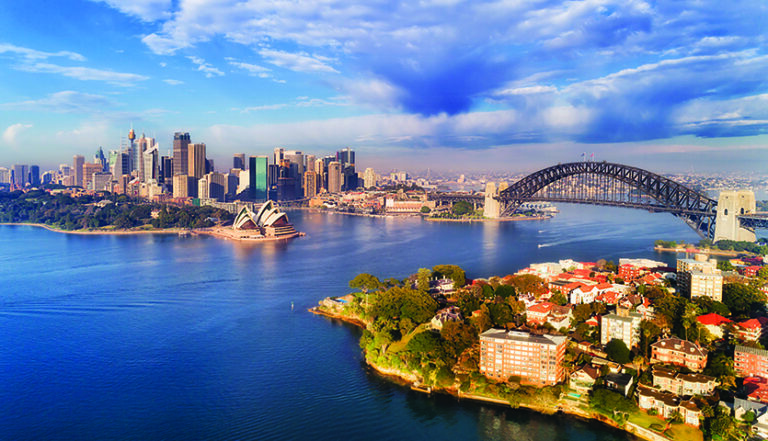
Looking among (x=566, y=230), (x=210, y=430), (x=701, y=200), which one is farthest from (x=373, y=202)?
(x=210, y=430)

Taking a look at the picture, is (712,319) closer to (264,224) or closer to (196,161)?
(264,224)

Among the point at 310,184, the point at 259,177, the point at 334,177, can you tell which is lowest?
the point at 310,184

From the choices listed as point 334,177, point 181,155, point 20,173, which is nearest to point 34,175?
point 20,173

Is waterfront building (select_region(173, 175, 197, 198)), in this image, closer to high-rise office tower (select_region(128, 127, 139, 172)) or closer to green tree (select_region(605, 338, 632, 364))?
high-rise office tower (select_region(128, 127, 139, 172))

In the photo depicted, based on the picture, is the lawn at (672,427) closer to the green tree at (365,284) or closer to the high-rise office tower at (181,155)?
the green tree at (365,284)

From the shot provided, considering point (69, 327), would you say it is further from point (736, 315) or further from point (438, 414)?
point (736, 315)

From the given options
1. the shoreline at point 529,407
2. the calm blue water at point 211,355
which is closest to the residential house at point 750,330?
the shoreline at point 529,407

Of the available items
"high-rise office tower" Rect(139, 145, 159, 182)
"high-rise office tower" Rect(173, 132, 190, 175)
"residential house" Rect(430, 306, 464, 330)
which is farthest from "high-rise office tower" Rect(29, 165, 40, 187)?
"residential house" Rect(430, 306, 464, 330)
